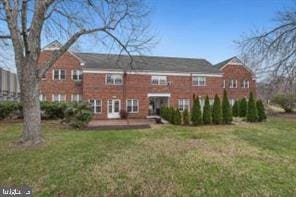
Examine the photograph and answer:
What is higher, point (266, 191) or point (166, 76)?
point (166, 76)

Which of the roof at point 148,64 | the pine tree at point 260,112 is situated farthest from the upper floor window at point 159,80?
the pine tree at point 260,112

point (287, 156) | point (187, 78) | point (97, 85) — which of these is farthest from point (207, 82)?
point (287, 156)

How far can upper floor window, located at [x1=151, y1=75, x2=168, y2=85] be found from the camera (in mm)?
35312

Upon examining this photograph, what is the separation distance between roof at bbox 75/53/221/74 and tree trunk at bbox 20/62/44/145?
20.2 metres

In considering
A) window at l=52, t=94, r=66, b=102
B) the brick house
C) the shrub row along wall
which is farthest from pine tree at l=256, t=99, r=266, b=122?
window at l=52, t=94, r=66, b=102

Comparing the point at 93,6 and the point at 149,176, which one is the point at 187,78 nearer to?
the point at 93,6

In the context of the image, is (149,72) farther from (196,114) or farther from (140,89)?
(196,114)

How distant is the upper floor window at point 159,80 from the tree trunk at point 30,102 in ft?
77.1

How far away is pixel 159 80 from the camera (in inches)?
1399

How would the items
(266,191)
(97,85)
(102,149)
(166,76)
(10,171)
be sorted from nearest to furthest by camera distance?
(266,191)
(10,171)
(102,149)
(97,85)
(166,76)

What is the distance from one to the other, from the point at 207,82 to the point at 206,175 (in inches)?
1192

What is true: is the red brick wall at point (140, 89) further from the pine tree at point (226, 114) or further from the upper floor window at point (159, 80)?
the pine tree at point (226, 114)

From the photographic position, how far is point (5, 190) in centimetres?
715

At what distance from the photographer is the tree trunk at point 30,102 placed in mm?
12031
